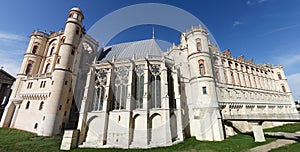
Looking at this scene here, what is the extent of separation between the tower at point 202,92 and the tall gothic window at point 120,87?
1129cm

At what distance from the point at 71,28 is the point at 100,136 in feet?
70.1

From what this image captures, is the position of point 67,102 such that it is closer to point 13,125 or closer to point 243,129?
point 13,125

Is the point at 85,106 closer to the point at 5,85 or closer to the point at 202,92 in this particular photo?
the point at 202,92

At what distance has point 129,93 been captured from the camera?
1938cm

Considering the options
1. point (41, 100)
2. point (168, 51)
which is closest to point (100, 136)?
point (41, 100)

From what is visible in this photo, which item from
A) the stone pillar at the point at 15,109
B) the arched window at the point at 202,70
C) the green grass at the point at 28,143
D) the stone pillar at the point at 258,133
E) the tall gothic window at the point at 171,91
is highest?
the arched window at the point at 202,70

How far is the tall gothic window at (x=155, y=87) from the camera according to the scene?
1995cm

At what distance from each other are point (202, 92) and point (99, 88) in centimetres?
1717

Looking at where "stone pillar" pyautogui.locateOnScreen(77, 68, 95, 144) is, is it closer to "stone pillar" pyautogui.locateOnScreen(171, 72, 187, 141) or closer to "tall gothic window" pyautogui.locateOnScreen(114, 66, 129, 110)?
"tall gothic window" pyautogui.locateOnScreen(114, 66, 129, 110)

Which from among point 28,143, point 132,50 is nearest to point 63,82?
point 28,143

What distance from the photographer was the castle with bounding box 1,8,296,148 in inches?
723

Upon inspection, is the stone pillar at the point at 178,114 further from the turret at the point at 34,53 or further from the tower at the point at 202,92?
the turret at the point at 34,53

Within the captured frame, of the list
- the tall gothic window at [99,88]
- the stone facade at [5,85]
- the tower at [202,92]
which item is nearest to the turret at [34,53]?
the stone facade at [5,85]

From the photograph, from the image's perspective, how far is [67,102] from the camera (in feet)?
74.8
